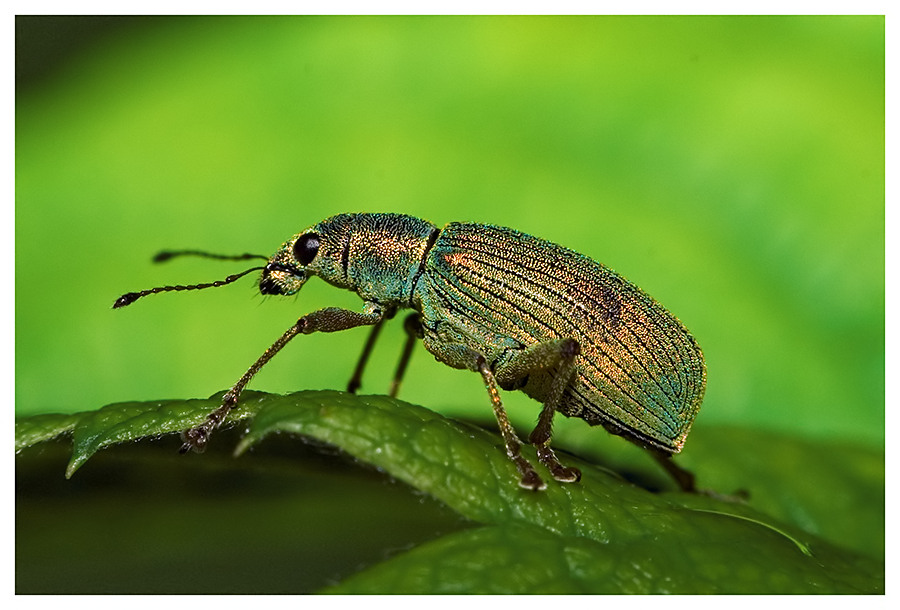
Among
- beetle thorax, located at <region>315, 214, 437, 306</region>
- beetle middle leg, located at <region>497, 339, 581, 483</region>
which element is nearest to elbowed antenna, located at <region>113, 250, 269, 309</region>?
beetle thorax, located at <region>315, 214, 437, 306</region>

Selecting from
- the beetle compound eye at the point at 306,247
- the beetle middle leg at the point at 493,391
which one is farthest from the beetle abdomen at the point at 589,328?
the beetle compound eye at the point at 306,247

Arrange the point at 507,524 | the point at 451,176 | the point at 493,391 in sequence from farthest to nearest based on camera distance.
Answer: the point at 451,176
the point at 493,391
the point at 507,524

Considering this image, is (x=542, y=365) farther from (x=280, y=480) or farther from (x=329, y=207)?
(x=329, y=207)

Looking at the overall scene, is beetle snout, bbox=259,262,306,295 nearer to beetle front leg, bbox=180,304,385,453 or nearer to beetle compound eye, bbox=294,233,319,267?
beetle compound eye, bbox=294,233,319,267

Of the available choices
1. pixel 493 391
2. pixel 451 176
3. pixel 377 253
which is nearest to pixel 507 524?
pixel 493 391

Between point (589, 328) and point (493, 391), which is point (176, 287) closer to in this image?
point (493, 391)

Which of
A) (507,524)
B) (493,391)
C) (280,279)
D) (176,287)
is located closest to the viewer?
(507,524)

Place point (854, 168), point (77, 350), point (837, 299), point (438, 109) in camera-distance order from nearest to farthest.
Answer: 1. point (77, 350)
2. point (837, 299)
3. point (854, 168)
4. point (438, 109)

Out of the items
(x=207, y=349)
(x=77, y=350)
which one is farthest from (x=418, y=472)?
(x=77, y=350)
